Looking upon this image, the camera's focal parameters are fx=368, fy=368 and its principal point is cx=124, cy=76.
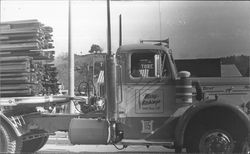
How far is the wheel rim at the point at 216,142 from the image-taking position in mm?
6043

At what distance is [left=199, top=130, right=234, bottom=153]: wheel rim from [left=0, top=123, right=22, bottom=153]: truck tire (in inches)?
126

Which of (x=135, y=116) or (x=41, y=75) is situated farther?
(x=41, y=75)

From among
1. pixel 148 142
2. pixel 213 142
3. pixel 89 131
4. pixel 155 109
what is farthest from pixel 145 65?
pixel 213 142

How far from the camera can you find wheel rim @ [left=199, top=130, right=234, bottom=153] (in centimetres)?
604

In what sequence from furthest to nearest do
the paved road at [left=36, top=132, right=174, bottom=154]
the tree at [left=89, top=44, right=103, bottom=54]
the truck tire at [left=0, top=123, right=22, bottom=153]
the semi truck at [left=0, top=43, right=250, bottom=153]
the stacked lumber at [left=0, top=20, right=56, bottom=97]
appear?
the paved road at [left=36, top=132, right=174, bottom=154], the tree at [left=89, top=44, right=103, bottom=54], the stacked lumber at [left=0, top=20, right=56, bottom=97], the truck tire at [left=0, top=123, right=22, bottom=153], the semi truck at [left=0, top=43, right=250, bottom=153]

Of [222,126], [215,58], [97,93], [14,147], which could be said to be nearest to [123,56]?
[97,93]

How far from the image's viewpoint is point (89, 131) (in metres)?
6.52

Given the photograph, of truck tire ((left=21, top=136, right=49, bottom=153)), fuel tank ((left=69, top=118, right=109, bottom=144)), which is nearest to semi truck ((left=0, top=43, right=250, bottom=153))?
fuel tank ((left=69, top=118, right=109, bottom=144))

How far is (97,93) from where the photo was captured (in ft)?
23.6

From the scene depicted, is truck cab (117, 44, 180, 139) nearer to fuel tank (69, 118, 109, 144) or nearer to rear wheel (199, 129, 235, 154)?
fuel tank (69, 118, 109, 144)

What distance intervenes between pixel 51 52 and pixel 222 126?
140 inches

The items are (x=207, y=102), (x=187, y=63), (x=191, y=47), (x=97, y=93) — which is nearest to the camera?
(x=191, y=47)

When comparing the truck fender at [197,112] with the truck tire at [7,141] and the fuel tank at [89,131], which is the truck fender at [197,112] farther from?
the truck tire at [7,141]

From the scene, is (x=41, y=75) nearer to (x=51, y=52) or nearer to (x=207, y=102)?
(x=51, y=52)
